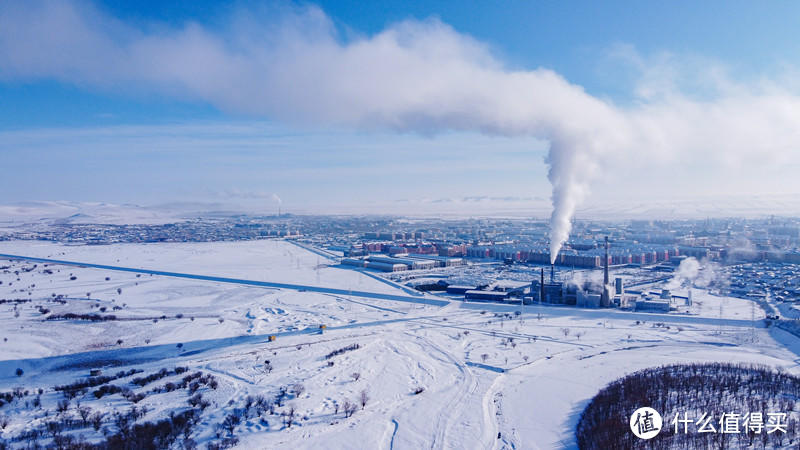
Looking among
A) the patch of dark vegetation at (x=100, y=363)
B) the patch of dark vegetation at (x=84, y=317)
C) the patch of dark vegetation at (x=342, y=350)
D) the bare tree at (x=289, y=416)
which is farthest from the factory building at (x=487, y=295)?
the patch of dark vegetation at (x=84, y=317)

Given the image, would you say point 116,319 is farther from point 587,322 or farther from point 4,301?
point 587,322

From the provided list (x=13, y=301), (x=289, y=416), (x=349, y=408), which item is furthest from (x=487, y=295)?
(x=13, y=301)

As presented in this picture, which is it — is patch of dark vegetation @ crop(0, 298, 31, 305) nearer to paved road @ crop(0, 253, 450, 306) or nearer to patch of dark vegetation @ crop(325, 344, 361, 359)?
paved road @ crop(0, 253, 450, 306)

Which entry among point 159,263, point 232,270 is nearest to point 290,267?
point 232,270

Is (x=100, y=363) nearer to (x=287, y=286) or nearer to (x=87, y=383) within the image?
(x=87, y=383)

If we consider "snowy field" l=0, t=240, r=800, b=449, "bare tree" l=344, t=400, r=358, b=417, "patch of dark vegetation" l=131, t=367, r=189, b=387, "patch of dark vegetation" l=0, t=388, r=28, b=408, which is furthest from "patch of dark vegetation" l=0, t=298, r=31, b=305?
"bare tree" l=344, t=400, r=358, b=417
